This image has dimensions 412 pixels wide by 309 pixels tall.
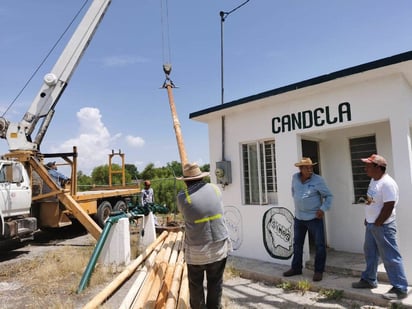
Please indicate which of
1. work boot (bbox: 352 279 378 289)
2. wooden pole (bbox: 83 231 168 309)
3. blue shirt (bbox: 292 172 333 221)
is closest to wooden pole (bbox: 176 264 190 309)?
wooden pole (bbox: 83 231 168 309)

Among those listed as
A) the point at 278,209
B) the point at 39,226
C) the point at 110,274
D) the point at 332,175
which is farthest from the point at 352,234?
the point at 39,226

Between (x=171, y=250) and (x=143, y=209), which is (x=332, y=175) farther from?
(x=143, y=209)

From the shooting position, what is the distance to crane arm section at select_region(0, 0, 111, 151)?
8.97m

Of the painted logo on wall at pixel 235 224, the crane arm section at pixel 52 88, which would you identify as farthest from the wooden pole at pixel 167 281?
the crane arm section at pixel 52 88

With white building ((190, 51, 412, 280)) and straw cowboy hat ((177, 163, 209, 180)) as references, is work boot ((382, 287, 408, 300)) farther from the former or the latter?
straw cowboy hat ((177, 163, 209, 180))

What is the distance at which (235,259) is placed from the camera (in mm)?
6328

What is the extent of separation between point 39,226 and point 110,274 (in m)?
5.03

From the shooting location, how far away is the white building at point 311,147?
462cm

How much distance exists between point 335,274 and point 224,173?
2.79 m

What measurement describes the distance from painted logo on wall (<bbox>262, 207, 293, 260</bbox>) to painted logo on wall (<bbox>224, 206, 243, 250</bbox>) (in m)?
0.61

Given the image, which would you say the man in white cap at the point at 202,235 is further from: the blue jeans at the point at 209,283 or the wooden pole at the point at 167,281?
the wooden pole at the point at 167,281

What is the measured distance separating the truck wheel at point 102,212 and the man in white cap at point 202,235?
26.2 ft

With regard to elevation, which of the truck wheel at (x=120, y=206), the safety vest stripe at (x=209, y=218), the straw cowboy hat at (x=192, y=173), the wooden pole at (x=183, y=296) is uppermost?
the straw cowboy hat at (x=192, y=173)

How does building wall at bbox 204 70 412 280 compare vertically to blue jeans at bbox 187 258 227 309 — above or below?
above
